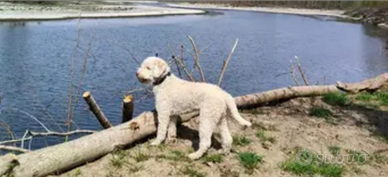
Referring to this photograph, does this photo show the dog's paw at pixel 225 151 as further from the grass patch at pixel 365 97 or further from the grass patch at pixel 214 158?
the grass patch at pixel 365 97

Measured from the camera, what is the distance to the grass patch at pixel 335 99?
10562 millimetres

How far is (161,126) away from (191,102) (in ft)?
1.89

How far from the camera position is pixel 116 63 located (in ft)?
68.5

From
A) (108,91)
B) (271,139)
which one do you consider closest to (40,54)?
(108,91)

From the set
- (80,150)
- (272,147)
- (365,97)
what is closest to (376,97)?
(365,97)

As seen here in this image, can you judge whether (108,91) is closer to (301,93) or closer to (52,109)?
(52,109)

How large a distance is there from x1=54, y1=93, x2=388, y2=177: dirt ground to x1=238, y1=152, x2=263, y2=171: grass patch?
0.05 feet

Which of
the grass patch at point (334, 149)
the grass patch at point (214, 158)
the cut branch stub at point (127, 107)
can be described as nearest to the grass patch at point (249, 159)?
the grass patch at point (214, 158)

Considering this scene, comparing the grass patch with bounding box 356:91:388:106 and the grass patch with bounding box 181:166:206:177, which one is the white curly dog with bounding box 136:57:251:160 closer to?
the grass patch with bounding box 181:166:206:177

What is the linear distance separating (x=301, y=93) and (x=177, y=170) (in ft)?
17.4

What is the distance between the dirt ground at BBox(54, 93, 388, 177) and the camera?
6.39 meters

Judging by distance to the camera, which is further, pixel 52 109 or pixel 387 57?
pixel 387 57

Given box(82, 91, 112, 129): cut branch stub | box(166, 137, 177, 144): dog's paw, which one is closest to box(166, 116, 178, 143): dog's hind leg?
box(166, 137, 177, 144): dog's paw

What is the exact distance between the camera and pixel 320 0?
363ft
